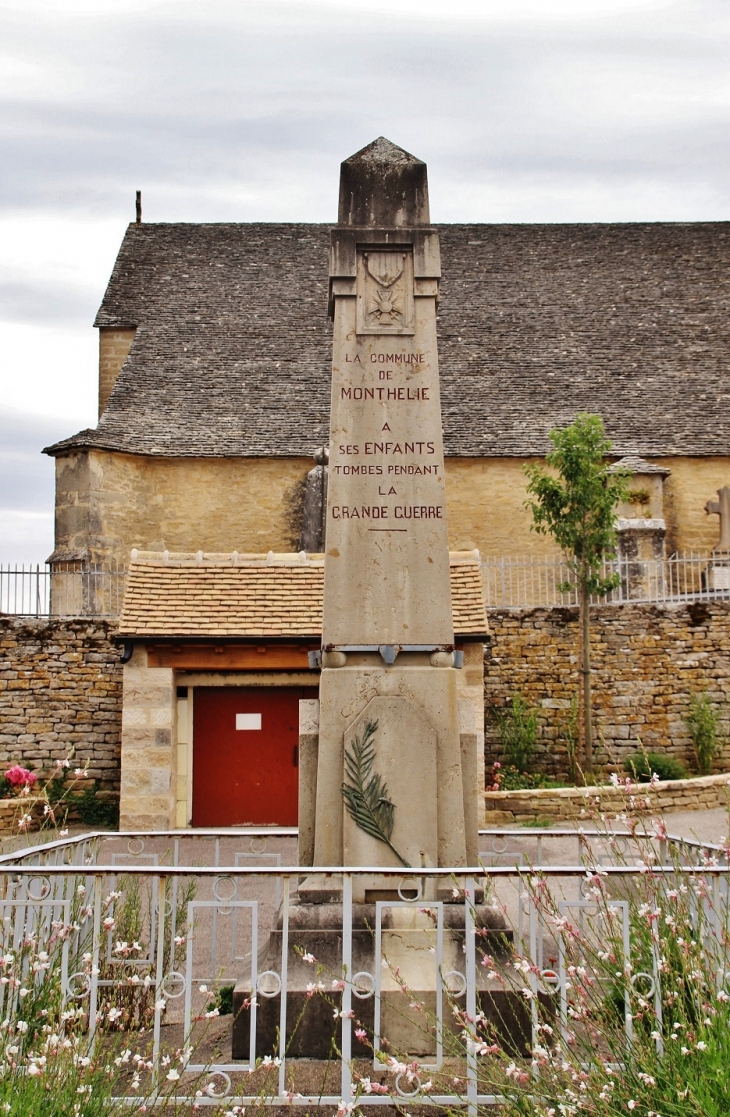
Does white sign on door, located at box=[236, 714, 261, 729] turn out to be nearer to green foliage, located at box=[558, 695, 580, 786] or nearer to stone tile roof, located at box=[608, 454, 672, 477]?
green foliage, located at box=[558, 695, 580, 786]

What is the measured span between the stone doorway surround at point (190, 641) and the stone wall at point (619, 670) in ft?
8.88

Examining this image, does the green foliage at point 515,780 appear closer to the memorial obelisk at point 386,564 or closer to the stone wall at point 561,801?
A: the stone wall at point 561,801

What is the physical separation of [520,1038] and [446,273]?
70.8 feet

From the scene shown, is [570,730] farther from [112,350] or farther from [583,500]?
[112,350]

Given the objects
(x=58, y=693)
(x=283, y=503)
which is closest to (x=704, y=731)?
(x=58, y=693)

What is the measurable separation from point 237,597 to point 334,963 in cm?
860

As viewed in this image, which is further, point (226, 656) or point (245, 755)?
point (245, 755)

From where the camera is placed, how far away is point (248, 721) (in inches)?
545

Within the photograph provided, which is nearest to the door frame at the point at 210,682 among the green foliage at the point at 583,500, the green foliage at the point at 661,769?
the green foliage at the point at 583,500

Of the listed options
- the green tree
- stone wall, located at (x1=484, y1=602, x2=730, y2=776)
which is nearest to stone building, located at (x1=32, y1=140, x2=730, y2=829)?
the green tree

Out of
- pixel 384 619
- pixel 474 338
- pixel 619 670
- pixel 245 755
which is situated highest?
pixel 474 338

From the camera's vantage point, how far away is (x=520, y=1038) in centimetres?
457

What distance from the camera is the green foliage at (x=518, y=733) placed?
14977 millimetres

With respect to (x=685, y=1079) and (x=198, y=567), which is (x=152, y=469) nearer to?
(x=198, y=567)
